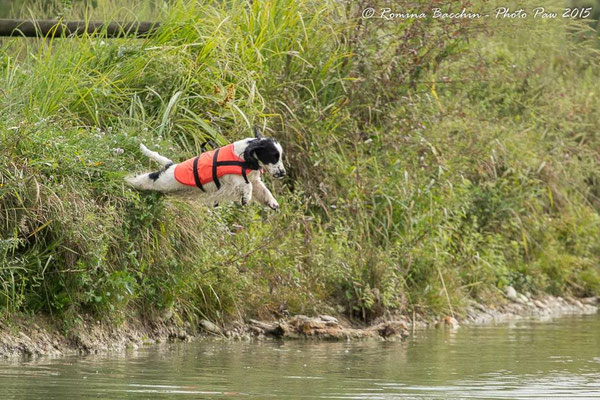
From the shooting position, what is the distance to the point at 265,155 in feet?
26.4

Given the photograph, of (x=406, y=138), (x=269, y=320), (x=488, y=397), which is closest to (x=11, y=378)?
(x=488, y=397)

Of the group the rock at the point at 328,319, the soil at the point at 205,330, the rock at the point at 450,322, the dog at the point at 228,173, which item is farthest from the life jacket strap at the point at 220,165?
the rock at the point at 450,322

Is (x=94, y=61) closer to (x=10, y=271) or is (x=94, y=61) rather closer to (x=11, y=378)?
(x=10, y=271)

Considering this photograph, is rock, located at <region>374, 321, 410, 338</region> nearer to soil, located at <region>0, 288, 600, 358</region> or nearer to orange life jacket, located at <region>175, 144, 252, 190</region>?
soil, located at <region>0, 288, 600, 358</region>

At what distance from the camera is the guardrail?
1036cm

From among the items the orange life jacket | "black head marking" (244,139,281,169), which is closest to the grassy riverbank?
the orange life jacket

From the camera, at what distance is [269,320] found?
10.3 m

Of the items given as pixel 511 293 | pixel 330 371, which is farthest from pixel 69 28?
pixel 511 293

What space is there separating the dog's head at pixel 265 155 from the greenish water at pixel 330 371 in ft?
4.68

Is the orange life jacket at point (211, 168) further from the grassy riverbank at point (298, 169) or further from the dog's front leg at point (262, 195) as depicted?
the grassy riverbank at point (298, 169)

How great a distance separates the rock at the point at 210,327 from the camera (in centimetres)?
973

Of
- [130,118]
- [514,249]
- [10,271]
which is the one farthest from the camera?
[514,249]

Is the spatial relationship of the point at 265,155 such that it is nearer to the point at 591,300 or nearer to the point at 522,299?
the point at 522,299

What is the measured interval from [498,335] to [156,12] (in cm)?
464
